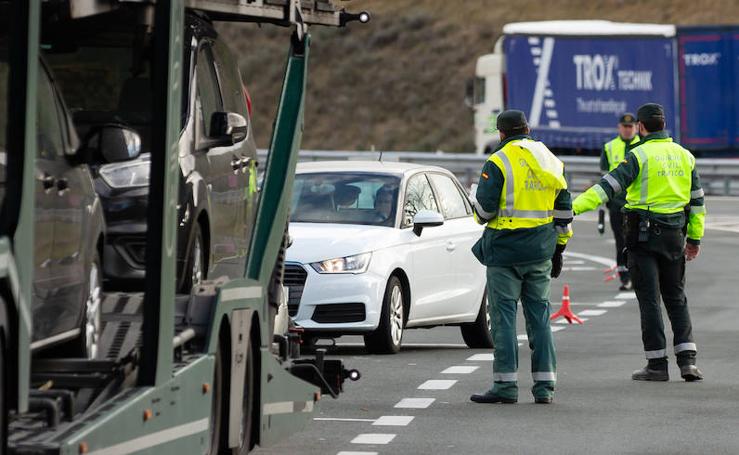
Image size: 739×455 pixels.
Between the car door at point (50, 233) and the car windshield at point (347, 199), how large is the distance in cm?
991

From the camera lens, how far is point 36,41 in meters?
6.61

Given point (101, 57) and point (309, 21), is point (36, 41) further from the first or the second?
point (309, 21)

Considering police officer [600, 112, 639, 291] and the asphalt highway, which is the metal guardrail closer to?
police officer [600, 112, 639, 291]

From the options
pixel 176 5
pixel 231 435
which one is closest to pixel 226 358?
pixel 231 435

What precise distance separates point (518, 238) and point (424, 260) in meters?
4.24

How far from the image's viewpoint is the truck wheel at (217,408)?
934cm

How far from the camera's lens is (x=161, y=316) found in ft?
25.7

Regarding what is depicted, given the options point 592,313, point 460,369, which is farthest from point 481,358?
point 592,313

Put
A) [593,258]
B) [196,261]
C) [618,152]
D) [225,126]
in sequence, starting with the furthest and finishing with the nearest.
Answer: [593,258] < [618,152] < [225,126] < [196,261]

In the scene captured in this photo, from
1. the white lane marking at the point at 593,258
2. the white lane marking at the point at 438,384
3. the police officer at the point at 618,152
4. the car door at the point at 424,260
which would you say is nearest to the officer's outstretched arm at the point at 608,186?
the white lane marking at the point at 438,384

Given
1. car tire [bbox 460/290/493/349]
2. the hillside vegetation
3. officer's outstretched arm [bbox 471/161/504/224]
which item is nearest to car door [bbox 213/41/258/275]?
officer's outstretched arm [bbox 471/161/504/224]

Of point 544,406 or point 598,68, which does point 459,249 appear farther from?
point 598,68

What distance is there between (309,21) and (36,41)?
13.9ft

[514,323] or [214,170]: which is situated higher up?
[214,170]
